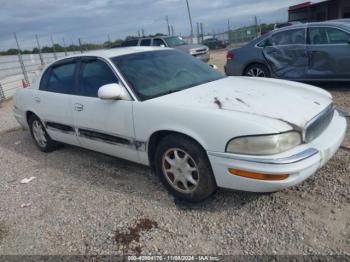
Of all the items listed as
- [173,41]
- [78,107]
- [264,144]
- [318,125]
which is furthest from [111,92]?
[173,41]

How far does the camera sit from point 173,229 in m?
2.81

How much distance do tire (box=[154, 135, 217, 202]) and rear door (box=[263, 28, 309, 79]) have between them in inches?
188

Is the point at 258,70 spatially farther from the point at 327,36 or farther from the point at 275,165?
the point at 275,165

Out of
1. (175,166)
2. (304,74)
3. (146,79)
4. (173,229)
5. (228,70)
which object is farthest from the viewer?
(228,70)

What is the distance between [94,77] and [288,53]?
4642 mm

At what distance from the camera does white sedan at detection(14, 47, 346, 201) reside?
256 centimetres

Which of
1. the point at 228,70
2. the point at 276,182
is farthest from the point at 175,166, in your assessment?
the point at 228,70

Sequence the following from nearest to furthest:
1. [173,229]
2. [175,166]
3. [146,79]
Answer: [173,229] → [175,166] → [146,79]

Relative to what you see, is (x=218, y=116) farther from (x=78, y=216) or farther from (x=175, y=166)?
(x=78, y=216)

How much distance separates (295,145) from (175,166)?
1.09m

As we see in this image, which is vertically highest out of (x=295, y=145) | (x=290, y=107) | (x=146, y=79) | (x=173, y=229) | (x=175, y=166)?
(x=146, y=79)

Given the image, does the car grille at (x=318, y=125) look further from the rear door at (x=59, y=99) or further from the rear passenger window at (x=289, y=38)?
the rear passenger window at (x=289, y=38)

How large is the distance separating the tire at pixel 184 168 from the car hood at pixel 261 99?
0.37 meters

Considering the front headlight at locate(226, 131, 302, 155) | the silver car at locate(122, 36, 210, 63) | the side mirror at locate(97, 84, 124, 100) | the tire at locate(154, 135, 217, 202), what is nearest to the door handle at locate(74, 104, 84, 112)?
the side mirror at locate(97, 84, 124, 100)
